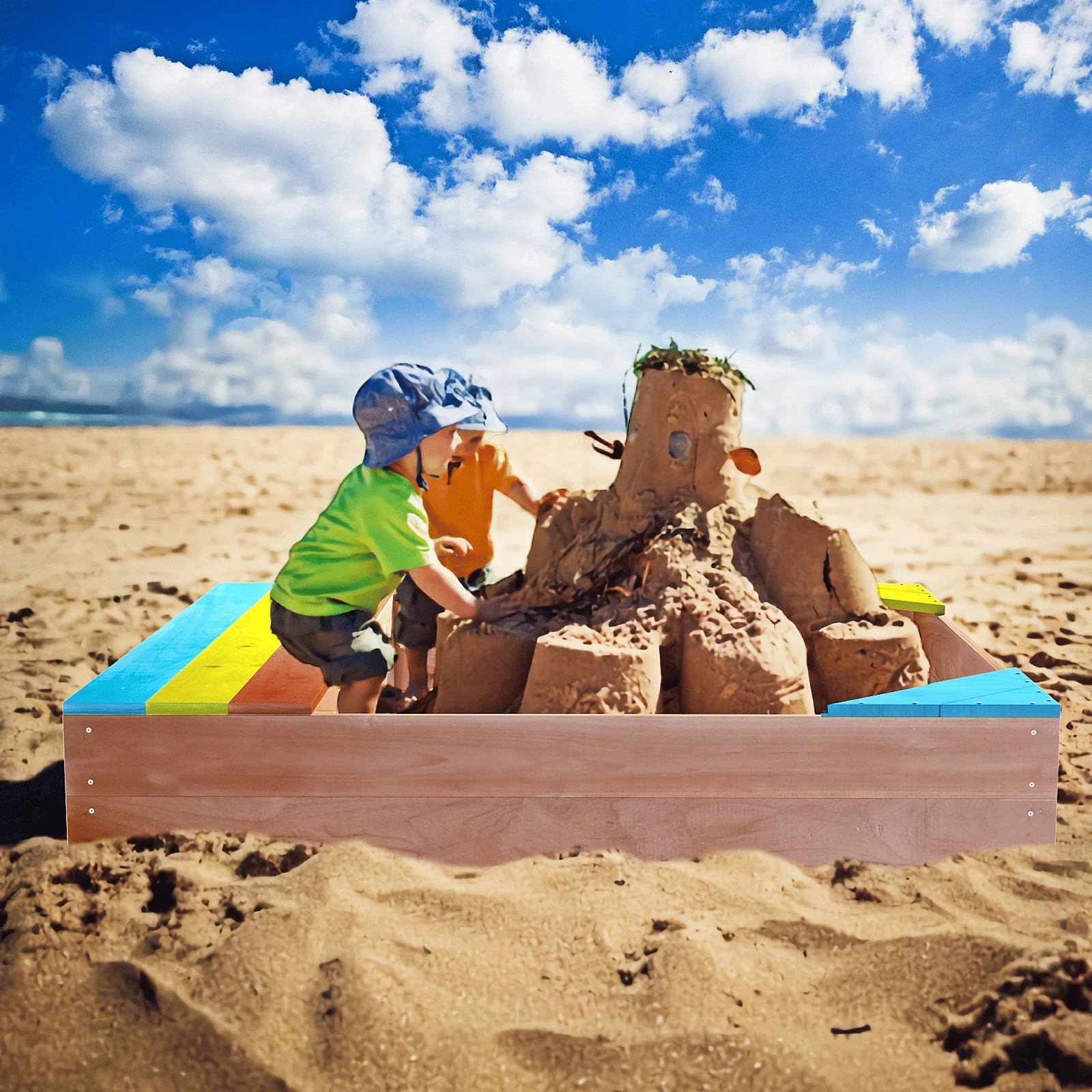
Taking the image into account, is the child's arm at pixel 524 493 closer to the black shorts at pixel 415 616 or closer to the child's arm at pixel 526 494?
the child's arm at pixel 526 494

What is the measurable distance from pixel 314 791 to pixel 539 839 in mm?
634

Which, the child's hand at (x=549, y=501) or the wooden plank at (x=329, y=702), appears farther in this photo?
the child's hand at (x=549, y=501)

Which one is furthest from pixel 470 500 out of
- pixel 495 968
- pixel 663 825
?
pixel 495 968

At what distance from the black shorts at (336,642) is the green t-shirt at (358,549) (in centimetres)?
3

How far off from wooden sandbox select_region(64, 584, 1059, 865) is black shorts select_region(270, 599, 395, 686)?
247 mm

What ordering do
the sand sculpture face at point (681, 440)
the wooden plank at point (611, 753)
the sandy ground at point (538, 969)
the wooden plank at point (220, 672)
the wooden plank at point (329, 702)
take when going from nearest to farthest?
the sandy ground at point (538, 969) → the wooden plank at point (611, 753) → the wooden plank at point (220, 672) → the wooden plank at point (329, 702) → the sand sculpture face at point (681, 440)

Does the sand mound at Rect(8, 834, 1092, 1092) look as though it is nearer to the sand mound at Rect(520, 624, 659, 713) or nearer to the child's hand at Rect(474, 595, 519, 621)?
the sand mound at Rect(520, 624, 659, 713)

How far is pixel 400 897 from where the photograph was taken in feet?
7.66

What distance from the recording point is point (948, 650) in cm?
341

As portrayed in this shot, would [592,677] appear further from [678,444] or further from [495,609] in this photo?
[678,444]

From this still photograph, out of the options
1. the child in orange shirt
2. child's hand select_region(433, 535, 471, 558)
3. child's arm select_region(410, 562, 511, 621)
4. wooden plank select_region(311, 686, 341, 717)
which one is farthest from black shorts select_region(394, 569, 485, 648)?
child's arm select_region(410, 562, 511, 621)

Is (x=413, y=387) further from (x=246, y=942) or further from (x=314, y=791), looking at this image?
(x=246, y=942)

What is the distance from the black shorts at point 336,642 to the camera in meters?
2.71

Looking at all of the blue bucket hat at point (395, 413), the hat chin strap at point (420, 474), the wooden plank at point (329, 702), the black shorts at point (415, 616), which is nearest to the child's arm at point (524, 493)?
the black shorts at point (415, 616)
